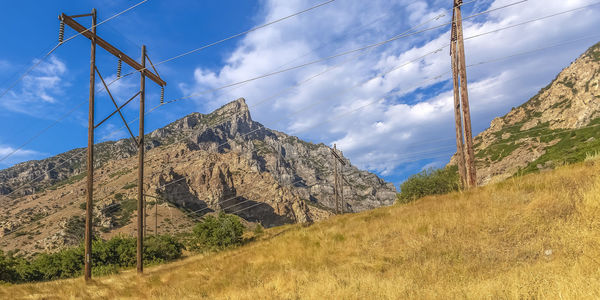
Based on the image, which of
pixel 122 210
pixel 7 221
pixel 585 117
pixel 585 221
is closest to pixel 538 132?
pixel 585 117

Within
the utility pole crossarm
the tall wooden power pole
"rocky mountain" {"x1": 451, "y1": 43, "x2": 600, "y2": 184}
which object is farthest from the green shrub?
"rocky mountain" {"x1": 451, "y1": 43, "x2": 600, "y2": 184}

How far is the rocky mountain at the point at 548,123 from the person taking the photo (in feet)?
262

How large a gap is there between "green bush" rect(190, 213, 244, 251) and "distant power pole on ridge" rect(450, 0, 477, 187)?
69.2 ft

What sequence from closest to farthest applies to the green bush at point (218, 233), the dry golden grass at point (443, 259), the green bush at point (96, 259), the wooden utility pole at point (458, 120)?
the dry golden grass at point (443, 259) < the wooden utility pole at point (458, 120) < the green bush at point (218, 233) < the green bush at point (96, 259)

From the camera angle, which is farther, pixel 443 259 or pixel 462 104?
pixel 462 104

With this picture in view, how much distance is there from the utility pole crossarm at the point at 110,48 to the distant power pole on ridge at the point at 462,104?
1852cm

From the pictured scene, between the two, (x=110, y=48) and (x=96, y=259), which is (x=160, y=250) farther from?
(x=110, y=48)

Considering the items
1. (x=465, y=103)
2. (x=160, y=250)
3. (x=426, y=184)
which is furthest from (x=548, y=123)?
(x=160, y=250)

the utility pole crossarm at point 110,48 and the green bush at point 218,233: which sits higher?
the utility pole crossarm at point 110,48

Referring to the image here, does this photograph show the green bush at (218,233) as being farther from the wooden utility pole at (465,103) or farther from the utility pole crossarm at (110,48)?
the wooden utility pole at (465,103)

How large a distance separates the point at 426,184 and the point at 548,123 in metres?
102

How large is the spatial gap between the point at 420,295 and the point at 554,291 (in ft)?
7.07

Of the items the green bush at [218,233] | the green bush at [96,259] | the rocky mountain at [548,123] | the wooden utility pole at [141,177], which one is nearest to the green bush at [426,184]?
the green bush at [218,233]

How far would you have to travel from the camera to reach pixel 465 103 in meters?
17.0
